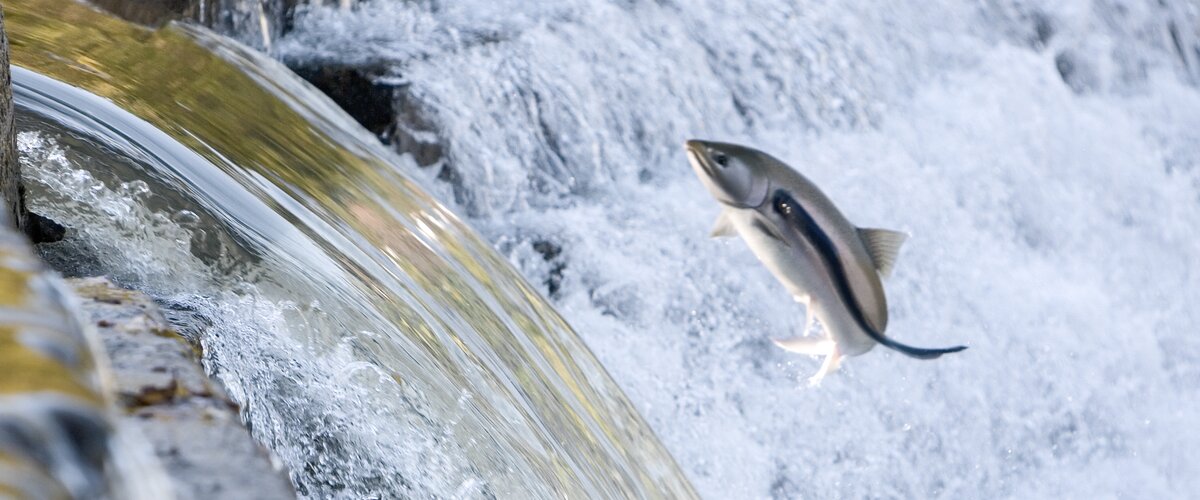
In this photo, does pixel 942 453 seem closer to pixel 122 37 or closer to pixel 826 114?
pixel 826 114

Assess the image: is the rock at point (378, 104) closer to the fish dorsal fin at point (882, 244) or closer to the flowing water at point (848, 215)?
the flowing water at point (848, 215)

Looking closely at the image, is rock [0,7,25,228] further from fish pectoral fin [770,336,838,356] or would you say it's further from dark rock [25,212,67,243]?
fish pectoral fin [770,336,838,356]

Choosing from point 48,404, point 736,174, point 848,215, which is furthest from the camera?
point 848,215

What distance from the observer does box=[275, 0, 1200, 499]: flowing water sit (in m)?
3.64

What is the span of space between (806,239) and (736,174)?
188 mm

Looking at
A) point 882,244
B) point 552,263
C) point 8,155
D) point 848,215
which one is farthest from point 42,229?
point 848,215

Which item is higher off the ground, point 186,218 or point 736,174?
point 736,174

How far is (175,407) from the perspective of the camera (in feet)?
2.76

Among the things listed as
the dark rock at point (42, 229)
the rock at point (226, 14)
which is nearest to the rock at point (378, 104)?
the rock at point (226, 14)

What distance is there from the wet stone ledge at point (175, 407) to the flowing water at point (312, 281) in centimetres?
29

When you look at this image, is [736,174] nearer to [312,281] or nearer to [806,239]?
[806,239]

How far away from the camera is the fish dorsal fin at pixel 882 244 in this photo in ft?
7.38

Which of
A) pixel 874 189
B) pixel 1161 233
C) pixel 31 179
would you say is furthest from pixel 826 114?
pixel 31 179

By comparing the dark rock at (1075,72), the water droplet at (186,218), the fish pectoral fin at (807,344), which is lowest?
the dark rock at (1075,72)
